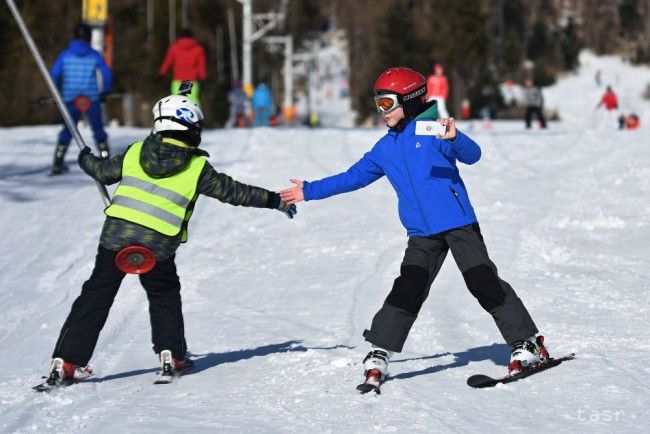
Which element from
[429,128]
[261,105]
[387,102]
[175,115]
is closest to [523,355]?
[429,128]

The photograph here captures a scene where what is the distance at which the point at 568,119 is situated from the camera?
6944 centimetres

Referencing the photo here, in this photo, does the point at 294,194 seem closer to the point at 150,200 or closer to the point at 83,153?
the point at 150,200

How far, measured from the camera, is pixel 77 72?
13.7 m

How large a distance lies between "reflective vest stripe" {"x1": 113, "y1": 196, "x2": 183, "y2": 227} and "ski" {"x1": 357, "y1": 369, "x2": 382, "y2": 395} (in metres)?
A: 1.20

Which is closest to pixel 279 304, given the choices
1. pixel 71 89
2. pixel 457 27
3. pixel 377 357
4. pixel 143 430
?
pixel 377 357

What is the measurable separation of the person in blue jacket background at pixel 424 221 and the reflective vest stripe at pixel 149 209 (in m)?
1.04

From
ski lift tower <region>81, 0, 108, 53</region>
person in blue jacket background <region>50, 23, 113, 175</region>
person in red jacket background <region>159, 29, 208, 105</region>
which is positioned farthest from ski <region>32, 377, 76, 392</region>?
ski lift tower <region>81, 0, 108, 53</region>

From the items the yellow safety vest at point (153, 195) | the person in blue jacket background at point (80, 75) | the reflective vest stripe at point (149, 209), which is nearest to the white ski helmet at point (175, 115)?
the yellow safety vest at point (153, 195)

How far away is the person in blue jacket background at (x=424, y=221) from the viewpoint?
18.7 feet

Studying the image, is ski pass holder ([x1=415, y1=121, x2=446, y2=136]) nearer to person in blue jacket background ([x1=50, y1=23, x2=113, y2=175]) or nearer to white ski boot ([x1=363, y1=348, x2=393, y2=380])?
white ski boot ([x1=363, y1=348, x2=393, y2=380])

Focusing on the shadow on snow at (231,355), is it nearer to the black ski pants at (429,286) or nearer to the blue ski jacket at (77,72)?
the black ski pants at (429,286)

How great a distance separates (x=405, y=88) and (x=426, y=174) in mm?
415

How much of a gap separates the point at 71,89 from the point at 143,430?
9191mm

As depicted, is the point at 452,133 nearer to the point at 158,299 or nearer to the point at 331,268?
the point at 158,299
